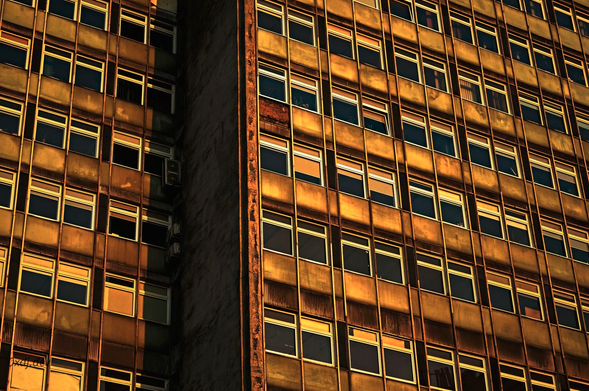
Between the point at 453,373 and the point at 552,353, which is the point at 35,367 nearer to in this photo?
the point at 453,373

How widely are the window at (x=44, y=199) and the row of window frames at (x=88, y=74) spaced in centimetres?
470

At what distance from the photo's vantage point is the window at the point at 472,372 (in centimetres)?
3294

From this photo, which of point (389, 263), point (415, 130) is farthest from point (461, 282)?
point (415, 130)

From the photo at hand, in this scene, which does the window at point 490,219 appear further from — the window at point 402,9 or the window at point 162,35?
the window at point 162,35

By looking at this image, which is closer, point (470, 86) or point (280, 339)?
point (280, 339)

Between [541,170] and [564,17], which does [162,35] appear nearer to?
[541,170]

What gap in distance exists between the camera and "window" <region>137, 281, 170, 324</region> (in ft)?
110

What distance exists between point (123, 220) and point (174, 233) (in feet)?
6.15

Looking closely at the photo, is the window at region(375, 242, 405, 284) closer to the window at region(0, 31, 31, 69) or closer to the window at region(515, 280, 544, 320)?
the window at region(515, 280, 544, 320)

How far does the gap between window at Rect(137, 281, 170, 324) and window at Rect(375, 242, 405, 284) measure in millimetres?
7465

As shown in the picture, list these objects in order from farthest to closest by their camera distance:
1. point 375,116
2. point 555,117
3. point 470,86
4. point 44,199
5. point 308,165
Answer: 1. point 555,117
2. point 470,86
3. point 375,116
4. point 308,165
5. point 44,199

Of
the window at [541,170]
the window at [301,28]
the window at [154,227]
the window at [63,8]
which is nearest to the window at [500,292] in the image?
the window at [541,170]

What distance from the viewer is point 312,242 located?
1286 inches

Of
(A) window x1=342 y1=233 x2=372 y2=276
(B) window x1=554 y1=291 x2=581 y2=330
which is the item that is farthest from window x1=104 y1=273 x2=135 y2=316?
(B) window x1=554 y1=291 x2=581 y2=330
